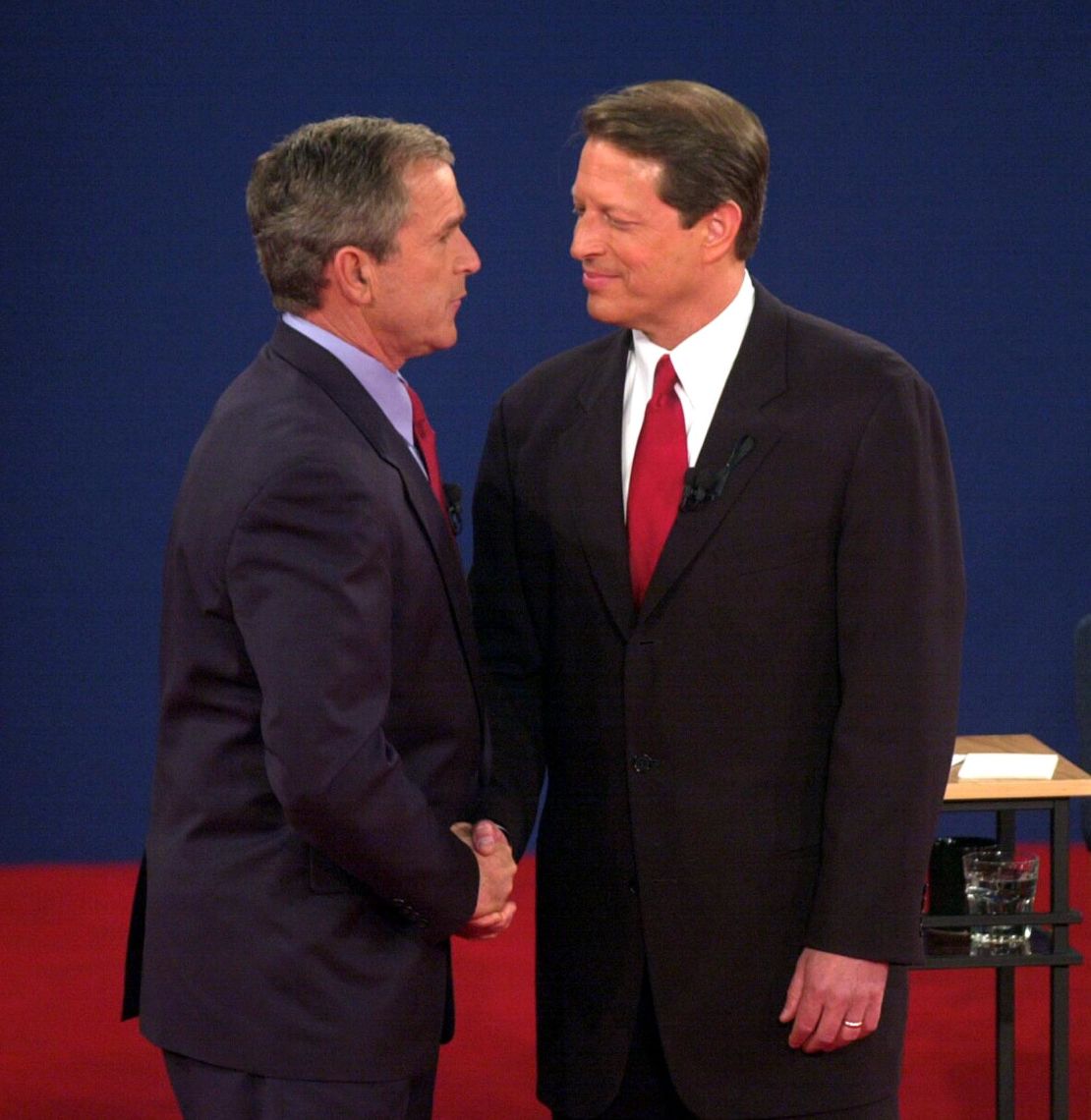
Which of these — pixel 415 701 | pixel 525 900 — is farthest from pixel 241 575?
pixel 525 900

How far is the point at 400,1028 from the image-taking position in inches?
→ 76.4

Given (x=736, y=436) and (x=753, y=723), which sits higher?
(x=736, y=436)

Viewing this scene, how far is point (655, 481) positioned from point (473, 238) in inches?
129

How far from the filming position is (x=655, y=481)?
82.7 inches

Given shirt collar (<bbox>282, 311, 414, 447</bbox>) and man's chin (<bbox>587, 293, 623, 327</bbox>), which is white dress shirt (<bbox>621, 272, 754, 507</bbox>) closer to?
man's chin (<bbox>587, 293, 623, 327</bbox>)

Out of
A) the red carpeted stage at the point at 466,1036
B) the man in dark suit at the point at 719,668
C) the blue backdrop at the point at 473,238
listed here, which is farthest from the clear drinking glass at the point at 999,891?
the blue backdrop at the point at 473,238

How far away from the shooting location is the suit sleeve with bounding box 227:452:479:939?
1771 millimetres

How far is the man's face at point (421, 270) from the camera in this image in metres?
2.01

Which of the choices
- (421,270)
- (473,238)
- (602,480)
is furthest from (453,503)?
(473,238)

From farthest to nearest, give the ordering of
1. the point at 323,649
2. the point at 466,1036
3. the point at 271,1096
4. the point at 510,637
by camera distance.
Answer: the point at 466,1036, the point at 510,637, the point at 271,1096, the point at 323,649

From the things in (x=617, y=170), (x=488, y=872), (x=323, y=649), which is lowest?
(x=488, y=872)

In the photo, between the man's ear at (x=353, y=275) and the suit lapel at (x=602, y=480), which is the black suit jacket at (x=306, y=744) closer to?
the man's ear at (x=353, y=275)

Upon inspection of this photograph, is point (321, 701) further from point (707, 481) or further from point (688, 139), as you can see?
point (688, 139)

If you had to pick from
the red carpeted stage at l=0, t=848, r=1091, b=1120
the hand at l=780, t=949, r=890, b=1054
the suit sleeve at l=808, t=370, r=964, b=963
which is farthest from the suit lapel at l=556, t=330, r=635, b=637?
the red carpeted stage at l=0, t=848, r=1091, b=1120
